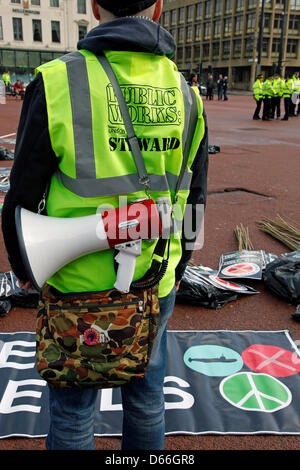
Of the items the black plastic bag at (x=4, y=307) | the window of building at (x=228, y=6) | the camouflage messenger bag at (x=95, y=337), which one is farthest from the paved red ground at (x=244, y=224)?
the window of building at (x=228, y=6)

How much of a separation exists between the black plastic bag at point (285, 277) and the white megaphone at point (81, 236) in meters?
2.53

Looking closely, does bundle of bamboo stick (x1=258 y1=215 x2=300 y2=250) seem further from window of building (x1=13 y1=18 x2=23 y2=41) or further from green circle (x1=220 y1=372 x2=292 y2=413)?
window of building (x1=13 y1=18 x2=23 y2=41)

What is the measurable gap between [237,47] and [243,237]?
251ft

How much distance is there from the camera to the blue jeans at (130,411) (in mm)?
1455

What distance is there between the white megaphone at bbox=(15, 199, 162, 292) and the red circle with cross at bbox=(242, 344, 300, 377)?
5.69ft

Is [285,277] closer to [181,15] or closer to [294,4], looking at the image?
[294,4]

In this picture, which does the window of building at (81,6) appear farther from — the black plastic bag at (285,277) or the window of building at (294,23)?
the black plastic bag at (285,277)

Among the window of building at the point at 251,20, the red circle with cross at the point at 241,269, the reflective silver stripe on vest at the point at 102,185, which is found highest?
the window of building at the point at 251,20

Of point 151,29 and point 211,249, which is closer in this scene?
point 151,29

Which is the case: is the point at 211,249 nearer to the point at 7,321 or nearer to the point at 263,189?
the point at 7,321

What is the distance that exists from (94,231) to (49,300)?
0.94 feet

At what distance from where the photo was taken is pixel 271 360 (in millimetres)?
2814
